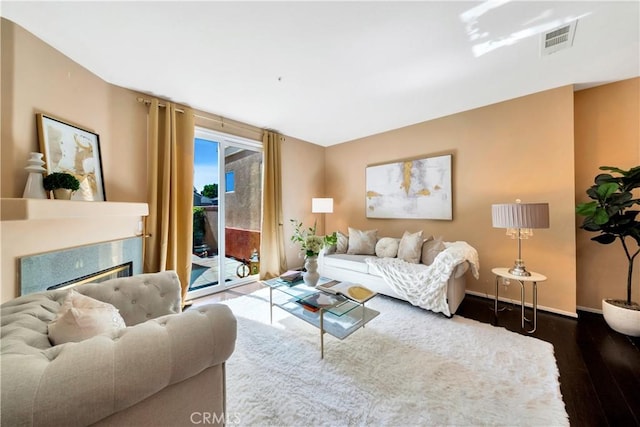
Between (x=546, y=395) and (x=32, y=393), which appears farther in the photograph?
(x=546, y=395)

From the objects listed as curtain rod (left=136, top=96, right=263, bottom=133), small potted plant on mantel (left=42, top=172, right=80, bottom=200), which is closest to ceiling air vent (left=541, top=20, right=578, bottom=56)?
curtain rod (left=136, top=96, right=263, bottom=133)

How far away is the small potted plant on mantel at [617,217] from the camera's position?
A: 6.73 ft

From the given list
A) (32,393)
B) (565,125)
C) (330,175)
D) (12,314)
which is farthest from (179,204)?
(565,125)

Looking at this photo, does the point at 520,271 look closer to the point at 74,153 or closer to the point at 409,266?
the point at 409,266

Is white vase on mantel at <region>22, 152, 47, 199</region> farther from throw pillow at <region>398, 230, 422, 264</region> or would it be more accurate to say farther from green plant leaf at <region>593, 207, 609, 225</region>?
green plant leaf at <region>593, 207, 609, 225</region>

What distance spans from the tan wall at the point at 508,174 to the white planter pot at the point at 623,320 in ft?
1.13

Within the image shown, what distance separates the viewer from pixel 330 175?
16.0 feet

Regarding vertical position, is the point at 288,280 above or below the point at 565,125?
below

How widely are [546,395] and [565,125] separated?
8.95ft

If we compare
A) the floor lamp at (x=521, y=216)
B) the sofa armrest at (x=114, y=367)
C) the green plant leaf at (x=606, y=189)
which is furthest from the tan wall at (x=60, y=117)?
the green plant leaf at (x=606, y=189)

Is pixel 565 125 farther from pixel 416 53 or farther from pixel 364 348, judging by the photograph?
pixel 364 348

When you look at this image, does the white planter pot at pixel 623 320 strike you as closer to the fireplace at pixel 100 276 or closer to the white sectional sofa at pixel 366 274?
the white sectional sofa at pixel 366 274

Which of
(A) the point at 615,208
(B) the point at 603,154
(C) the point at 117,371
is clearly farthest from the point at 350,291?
(B) the point at 603,154

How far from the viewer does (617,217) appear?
2.14m
